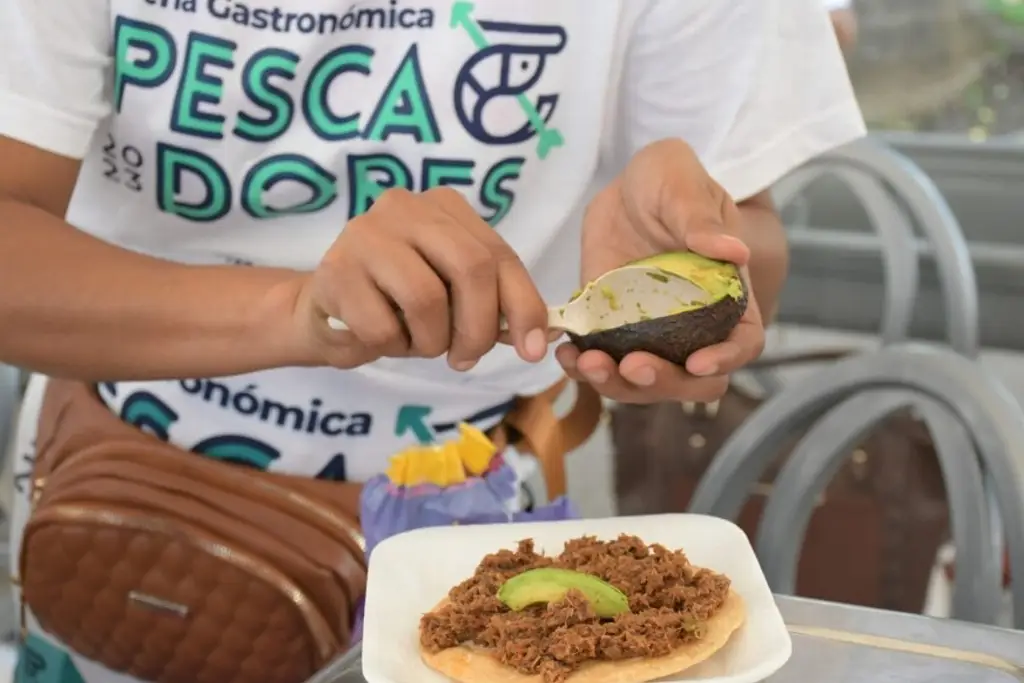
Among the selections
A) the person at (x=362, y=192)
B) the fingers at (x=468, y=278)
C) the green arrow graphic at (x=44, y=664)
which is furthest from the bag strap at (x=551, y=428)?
the green arrow graphic at (x=44, y=664)

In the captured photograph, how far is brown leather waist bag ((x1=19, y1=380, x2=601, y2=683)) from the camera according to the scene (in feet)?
2.18

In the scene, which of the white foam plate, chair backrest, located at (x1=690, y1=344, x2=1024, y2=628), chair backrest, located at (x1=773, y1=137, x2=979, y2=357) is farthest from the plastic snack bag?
chair backrest, located at (x1=773, y1=137, x2=979, y2=357)

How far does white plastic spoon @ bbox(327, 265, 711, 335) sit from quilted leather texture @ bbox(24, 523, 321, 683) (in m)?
0.22

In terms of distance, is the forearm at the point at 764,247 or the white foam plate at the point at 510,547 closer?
the white foam plate at the point at 510,547

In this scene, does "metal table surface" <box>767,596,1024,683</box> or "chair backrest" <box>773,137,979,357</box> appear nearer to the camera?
"metal table surface" <box>767,596,1024,683</box>

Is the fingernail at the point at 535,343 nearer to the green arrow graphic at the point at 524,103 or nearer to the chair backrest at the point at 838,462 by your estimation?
the green arrow graphic at the point at 524,103

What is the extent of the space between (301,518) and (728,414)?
83 cm

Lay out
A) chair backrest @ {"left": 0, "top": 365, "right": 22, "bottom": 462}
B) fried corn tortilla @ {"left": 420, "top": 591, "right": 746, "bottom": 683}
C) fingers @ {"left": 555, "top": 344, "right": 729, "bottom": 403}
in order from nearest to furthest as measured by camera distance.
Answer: fried corn tortilla @ {"left": 420, "top": 591, "right": 746, "bottom": 683} < fingers @ {"left": 555, "top": 344, "right": 729, "bottom": 403} < chair backrest @ {"left": 0, "top": 365, "right": 22, "bottom": 462}

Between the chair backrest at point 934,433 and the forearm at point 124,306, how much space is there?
42cm

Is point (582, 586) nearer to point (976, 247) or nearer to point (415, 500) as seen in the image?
point (415, 500)

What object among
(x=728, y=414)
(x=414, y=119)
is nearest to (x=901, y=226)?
(x=728, y=414)

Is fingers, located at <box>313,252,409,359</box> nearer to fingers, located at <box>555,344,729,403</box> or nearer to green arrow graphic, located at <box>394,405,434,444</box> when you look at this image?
fingers, located at <box>555,344,729,403</box>

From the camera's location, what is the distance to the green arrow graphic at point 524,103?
26.6 inches

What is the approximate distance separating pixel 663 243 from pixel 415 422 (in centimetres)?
24
